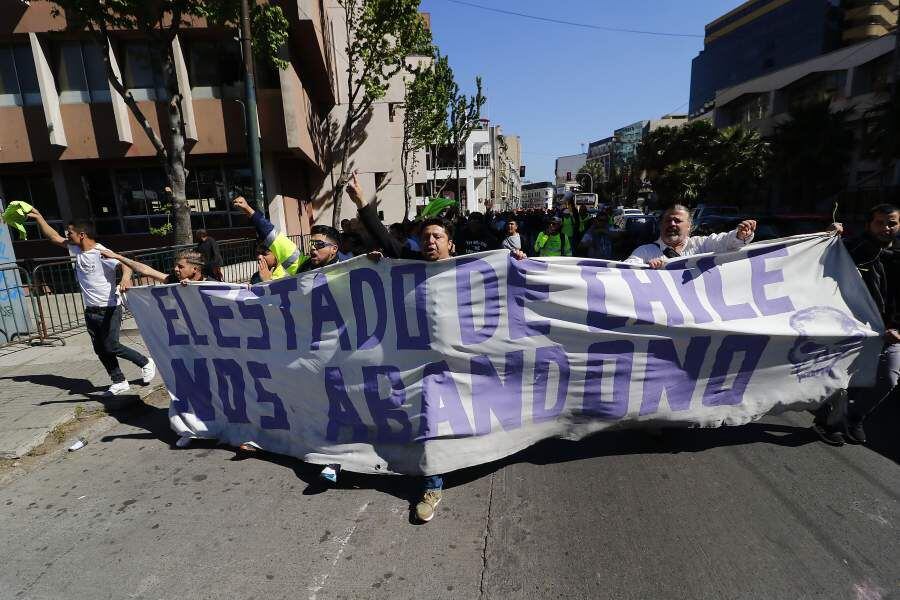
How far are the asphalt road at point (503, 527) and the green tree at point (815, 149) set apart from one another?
29.7 meters

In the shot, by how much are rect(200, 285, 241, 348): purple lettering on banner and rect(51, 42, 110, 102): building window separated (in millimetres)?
14983

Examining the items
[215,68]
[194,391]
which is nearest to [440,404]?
[194,391]

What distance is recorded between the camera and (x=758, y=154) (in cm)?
3094

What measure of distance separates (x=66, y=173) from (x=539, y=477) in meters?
18.8

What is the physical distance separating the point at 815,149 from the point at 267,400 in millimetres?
32447

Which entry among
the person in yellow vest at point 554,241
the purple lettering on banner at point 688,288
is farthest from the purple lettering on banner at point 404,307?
the person in yellow vest at point 554,241

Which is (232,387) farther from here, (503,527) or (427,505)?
(503,527)

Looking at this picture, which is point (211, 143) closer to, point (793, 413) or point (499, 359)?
point (499, 359)

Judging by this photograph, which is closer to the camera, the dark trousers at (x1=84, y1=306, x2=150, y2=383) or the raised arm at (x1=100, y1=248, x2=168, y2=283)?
the raised arm at (x1=100, y1=248, x2=168, y2=283)

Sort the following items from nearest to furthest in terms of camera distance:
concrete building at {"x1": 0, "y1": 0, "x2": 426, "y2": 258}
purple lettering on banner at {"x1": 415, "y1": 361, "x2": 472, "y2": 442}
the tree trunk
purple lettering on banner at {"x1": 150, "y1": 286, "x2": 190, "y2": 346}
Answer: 1. purple lettering on banner at {"x1": 415, "y1": 361, "x2": 472, "y2": 442}
2. purple lettering on banner at {"x1": 150, "y1": 286, "x2": 190, "y2": 346}
3. the tree trunk
4. concrete building at {"x1": 0, "y1": 0, "x2": 426, "y2": 258}

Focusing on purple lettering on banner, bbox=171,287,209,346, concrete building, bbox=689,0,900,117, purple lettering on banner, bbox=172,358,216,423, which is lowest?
purple lettering on banner, bbox=172,358,216,423

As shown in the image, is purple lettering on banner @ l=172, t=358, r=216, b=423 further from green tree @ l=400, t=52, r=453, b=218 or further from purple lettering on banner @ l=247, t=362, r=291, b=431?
green tree @ l=400, t=52, r=453, b=218

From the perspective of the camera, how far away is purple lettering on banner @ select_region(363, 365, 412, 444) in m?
3.38

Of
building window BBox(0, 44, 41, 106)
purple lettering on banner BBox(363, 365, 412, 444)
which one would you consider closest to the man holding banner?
purple lettering on banner BBox(363, 365, 412, 444)
